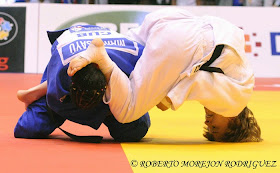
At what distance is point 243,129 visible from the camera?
10.4 feet

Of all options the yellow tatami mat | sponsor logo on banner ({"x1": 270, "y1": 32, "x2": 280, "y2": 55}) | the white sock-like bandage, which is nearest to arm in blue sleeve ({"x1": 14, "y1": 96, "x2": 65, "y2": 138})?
the yellow tatami mat

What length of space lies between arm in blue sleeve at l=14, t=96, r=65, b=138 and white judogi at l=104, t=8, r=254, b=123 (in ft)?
1.88

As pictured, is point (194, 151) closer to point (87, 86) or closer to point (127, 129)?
point (127, 129)

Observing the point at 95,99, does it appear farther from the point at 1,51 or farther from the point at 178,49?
the point at 1,51

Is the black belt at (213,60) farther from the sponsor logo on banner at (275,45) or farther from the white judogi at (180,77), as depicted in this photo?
the sponsor logo on banner at (275,45)

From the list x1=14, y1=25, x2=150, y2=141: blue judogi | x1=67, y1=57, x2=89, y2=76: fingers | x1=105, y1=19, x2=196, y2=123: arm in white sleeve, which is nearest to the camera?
x1=67, y1=57, x2=89, y2=76: fingers

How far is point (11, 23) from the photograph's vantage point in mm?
7922

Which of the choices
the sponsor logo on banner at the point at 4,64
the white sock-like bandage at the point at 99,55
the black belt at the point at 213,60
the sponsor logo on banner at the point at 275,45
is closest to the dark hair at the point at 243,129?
the black belt at the point at 213,60

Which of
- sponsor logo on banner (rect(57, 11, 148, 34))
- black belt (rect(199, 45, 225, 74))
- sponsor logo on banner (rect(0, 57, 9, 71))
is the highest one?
black belt (rect(199, 45, 225, 74))

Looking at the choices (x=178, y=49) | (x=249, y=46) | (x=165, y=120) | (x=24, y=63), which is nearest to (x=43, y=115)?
(x=178, y=49)

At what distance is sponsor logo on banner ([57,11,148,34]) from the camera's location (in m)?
8.03

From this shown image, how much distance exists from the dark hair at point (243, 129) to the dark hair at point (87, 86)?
2.76ft

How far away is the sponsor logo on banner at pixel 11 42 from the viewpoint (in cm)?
786

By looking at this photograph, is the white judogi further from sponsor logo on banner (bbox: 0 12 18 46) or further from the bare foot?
sponsor logo on banner (bbox: 0 12 18 46)
